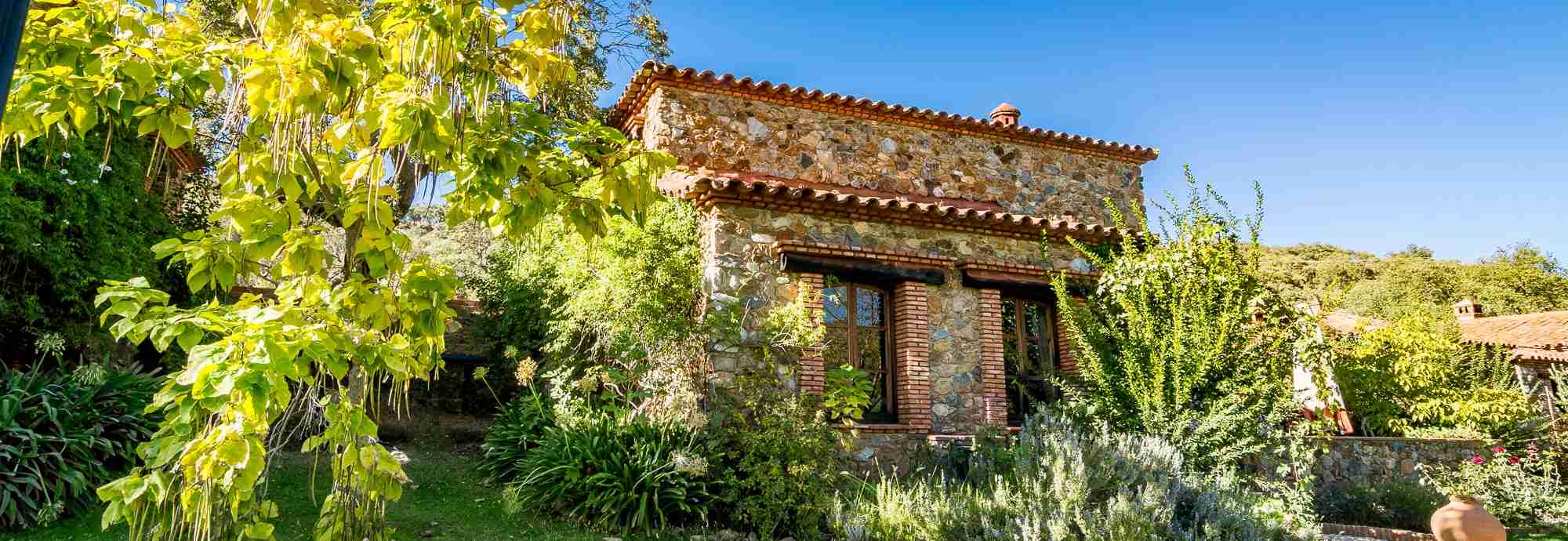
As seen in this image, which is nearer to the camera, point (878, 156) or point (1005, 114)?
point (878, 156)

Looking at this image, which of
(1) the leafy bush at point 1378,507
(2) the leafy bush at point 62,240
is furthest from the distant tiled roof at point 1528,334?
(2) the leafy bush at point 62,240

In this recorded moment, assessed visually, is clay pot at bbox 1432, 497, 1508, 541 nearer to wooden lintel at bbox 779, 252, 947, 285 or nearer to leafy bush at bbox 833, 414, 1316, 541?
leafy bush at bbox 833, 414, 1316, 541

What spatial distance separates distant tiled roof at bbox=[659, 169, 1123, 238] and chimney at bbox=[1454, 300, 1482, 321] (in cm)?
1892

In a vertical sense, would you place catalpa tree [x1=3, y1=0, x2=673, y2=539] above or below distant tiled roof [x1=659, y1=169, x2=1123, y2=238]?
below

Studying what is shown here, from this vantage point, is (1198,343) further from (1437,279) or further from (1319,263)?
(1319,263)

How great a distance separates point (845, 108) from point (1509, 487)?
9.63 m

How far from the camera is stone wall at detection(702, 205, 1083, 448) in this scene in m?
8.51

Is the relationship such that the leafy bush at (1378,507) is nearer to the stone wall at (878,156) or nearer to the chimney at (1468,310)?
the stone wall at (878,156)

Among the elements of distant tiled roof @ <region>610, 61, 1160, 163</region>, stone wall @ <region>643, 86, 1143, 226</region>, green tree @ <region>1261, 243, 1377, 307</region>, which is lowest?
stone wall @ <region>643, 86, 1143, 226</region>

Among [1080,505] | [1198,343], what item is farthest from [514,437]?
[1198,343]

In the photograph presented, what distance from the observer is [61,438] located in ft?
21.6

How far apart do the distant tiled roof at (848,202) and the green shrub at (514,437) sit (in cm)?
272

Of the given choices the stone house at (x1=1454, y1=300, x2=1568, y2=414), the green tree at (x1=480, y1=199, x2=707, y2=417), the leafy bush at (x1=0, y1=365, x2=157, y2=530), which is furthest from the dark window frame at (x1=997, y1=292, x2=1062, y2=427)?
the stone house at (x1=1454, y1=300, x2=1568, y2=414)

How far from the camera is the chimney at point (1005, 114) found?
12.2 meters
